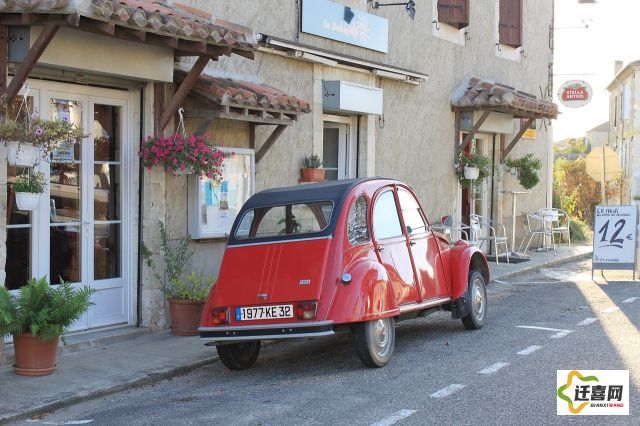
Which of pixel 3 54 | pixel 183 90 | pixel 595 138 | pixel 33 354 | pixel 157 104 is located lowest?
pixel 33 354

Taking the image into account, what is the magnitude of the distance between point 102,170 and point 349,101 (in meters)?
4.54

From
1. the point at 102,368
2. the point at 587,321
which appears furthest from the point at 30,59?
the point at 587,321

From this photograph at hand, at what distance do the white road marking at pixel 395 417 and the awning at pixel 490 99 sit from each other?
1038 centimetres

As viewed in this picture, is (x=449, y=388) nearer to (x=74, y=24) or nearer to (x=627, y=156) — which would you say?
(x=74, y=24)

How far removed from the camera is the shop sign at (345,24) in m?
11.7

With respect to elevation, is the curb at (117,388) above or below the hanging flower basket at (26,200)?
below

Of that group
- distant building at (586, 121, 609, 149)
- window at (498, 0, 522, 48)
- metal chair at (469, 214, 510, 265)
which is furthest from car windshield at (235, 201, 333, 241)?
distant building at (586, 121, 609, 149)

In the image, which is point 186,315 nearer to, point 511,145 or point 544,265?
point 544,265

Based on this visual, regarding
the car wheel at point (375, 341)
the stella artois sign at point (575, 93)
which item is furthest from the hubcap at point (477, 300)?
the stella artois sign at point (575, 93)

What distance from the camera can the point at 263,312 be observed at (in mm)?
7082

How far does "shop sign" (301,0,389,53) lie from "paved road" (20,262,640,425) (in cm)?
455

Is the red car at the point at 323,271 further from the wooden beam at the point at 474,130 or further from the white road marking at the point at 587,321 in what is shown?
the wooden beam at the point at 474,130

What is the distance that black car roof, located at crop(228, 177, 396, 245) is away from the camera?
7465 mm

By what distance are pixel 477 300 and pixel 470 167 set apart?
22.2 feet
